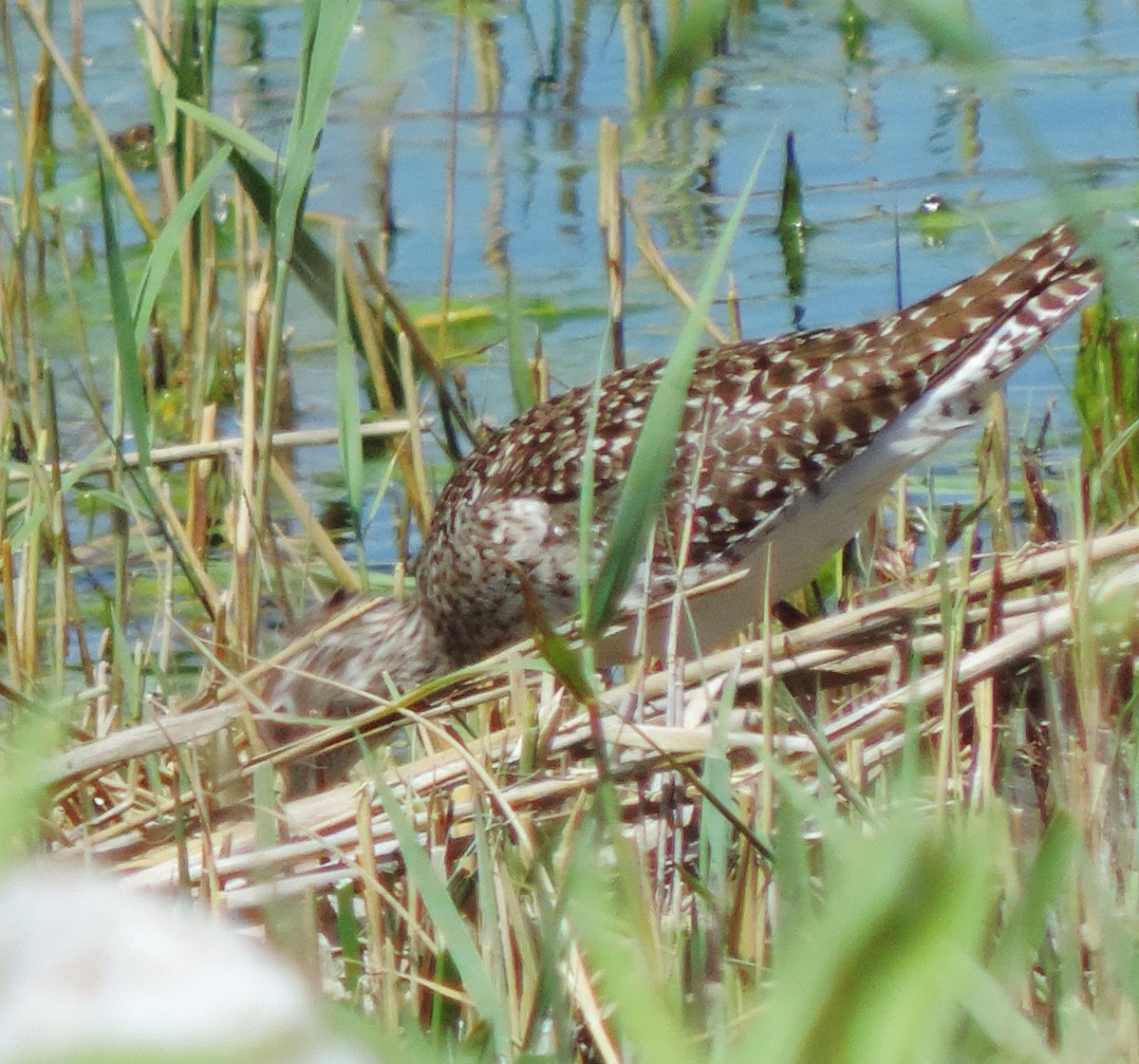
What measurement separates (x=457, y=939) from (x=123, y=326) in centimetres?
128

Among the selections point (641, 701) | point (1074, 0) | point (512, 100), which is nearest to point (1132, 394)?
point (641, 701)

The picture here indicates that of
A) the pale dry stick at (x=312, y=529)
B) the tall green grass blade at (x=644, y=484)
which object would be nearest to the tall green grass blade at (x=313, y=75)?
the tall green grass blade at (x=644, y=484)

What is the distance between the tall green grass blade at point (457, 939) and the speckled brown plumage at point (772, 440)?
5.88ft

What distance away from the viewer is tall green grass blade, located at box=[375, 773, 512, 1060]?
6.53ft

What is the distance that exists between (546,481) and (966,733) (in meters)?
1.29

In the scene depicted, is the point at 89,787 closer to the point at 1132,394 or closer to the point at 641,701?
the point at 641,701

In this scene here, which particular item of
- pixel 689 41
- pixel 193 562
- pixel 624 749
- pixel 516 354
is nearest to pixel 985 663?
pixel 624 749

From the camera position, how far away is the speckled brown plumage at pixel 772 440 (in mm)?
3893

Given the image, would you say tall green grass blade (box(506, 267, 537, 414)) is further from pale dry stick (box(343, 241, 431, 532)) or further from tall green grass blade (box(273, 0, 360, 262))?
tall green grass blade (box(273, 0, 360, 262))

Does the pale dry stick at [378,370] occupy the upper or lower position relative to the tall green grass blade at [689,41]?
lower

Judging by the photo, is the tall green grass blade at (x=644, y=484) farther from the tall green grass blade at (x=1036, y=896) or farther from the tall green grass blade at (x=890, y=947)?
the tall green grass blade at (x=890, y=947)

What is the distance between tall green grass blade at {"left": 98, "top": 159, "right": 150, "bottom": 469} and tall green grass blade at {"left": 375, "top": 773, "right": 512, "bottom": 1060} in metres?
1.07

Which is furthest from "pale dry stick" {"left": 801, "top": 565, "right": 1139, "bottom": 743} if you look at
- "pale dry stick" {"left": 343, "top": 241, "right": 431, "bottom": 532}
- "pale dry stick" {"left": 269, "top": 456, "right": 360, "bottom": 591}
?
"pale dry stick" {"left": 343, "top": 241, "right": 431, "bottom": 532}

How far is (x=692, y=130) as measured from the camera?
784 cm
